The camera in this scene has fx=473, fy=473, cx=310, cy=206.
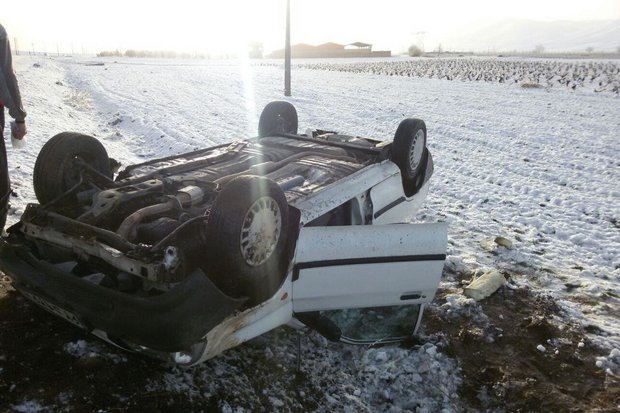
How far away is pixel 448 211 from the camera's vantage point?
598 centimetres

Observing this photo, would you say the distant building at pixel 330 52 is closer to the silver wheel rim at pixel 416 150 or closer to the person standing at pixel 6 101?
the silver wheel rim at pixel 416 150

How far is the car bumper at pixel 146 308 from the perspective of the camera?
7.72ft

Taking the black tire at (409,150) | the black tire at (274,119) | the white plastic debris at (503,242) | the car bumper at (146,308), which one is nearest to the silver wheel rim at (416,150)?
the black tire at (409,150)

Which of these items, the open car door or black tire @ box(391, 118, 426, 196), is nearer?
the open car door

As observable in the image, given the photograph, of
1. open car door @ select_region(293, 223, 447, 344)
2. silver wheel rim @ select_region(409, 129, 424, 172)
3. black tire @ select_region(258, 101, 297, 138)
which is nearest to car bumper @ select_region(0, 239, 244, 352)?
open car door @ select_region(293, 223, 447, 344)

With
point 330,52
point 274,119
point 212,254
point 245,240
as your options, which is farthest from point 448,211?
point 330,52

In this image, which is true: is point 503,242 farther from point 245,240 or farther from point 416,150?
point 245,240

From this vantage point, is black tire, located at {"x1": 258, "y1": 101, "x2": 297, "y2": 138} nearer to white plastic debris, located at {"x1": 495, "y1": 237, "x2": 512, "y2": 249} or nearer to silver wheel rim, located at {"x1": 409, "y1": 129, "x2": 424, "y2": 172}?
silver wheel rim, located at {"x1": 409, "y1": 129, "x2": 424, "y2": 172}

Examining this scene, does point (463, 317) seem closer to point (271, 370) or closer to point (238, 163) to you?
point (271, 370)

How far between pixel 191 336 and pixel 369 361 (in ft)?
4.49

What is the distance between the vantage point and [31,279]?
2.75 metres

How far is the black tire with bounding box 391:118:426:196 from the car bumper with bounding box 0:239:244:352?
256cm

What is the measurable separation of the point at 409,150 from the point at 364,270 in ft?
6.13

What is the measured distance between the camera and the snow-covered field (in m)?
2.94
